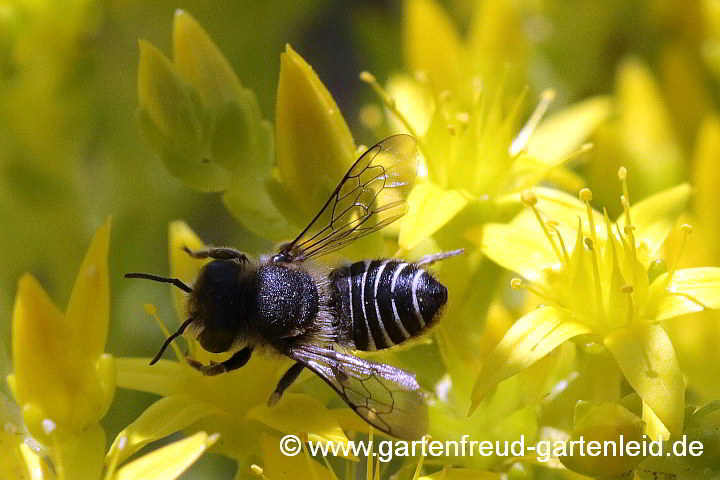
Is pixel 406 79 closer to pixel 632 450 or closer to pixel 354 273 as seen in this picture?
pixel 354 273

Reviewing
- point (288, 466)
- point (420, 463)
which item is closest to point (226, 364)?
point (288, 466)

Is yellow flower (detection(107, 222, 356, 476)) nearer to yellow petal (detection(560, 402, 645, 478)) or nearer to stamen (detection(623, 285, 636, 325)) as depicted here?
yellow petal (detection(560, 402, 645, 478))

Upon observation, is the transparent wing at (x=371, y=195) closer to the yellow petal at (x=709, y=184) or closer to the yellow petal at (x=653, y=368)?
the yellow petal at (x=653, y=368)

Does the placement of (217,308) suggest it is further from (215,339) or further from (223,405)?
(223,405)

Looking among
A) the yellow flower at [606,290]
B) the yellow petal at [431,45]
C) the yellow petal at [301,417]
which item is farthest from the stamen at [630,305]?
A: the yellow petal at [431,45]

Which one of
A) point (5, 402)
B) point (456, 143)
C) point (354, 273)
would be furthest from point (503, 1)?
point (5, 402)

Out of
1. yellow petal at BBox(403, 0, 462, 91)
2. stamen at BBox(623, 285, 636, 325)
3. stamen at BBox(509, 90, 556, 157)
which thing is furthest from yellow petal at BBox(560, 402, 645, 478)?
yellow petal at BBox(403, 0, 462, 91)
